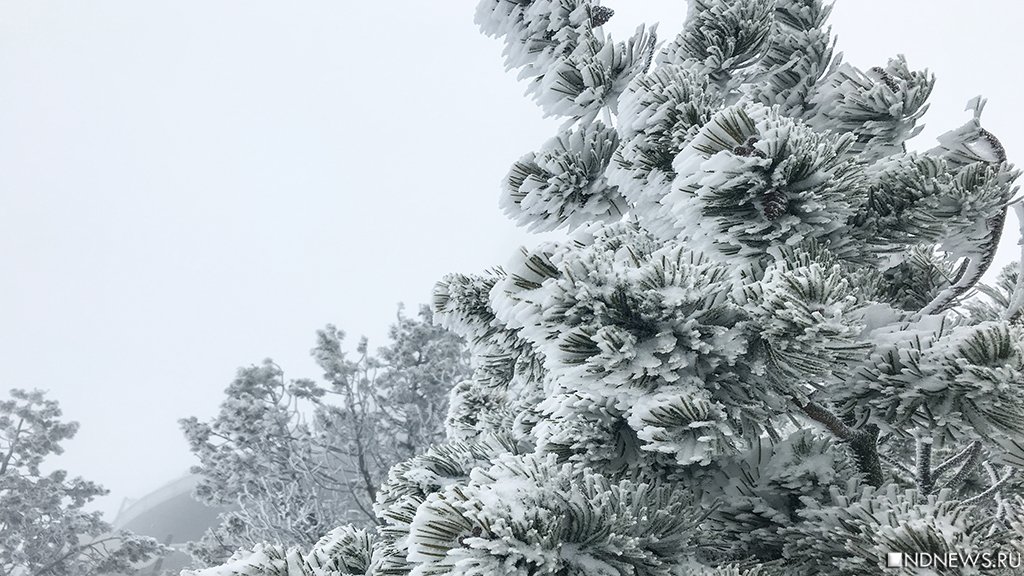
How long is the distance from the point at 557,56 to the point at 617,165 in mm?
951

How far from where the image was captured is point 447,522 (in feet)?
4.50

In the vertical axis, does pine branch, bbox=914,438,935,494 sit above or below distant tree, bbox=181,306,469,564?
below

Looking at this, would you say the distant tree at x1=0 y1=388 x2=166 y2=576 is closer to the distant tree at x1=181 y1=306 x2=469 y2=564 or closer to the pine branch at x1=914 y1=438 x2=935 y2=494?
the distant tree at x1=181 y1=306 x2=469 y2=564

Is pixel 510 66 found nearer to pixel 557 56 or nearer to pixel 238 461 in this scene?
pixel 557 56

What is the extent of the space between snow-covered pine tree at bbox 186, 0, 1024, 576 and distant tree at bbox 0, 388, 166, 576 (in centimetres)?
1473

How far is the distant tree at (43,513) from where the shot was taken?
13141 mm

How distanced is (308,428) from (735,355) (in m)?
10.8

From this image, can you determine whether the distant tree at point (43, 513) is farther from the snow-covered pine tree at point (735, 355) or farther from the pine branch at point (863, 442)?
the pine branch at point (863, 442)

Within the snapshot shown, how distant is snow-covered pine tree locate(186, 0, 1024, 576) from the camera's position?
4.83 feet

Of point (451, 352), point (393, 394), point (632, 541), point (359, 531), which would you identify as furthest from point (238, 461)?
point (632, 541)

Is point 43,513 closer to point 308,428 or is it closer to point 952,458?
point 308,428

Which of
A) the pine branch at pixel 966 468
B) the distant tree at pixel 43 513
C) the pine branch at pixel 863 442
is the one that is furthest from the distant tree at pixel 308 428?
the pine branch at pixel 863 442

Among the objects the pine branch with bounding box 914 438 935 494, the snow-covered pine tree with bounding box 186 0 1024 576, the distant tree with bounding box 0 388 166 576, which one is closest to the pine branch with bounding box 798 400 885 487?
the snow-covered pine tree with bounding box 186 0 1024 576

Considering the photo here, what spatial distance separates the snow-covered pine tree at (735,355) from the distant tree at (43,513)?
14731 millimetres
